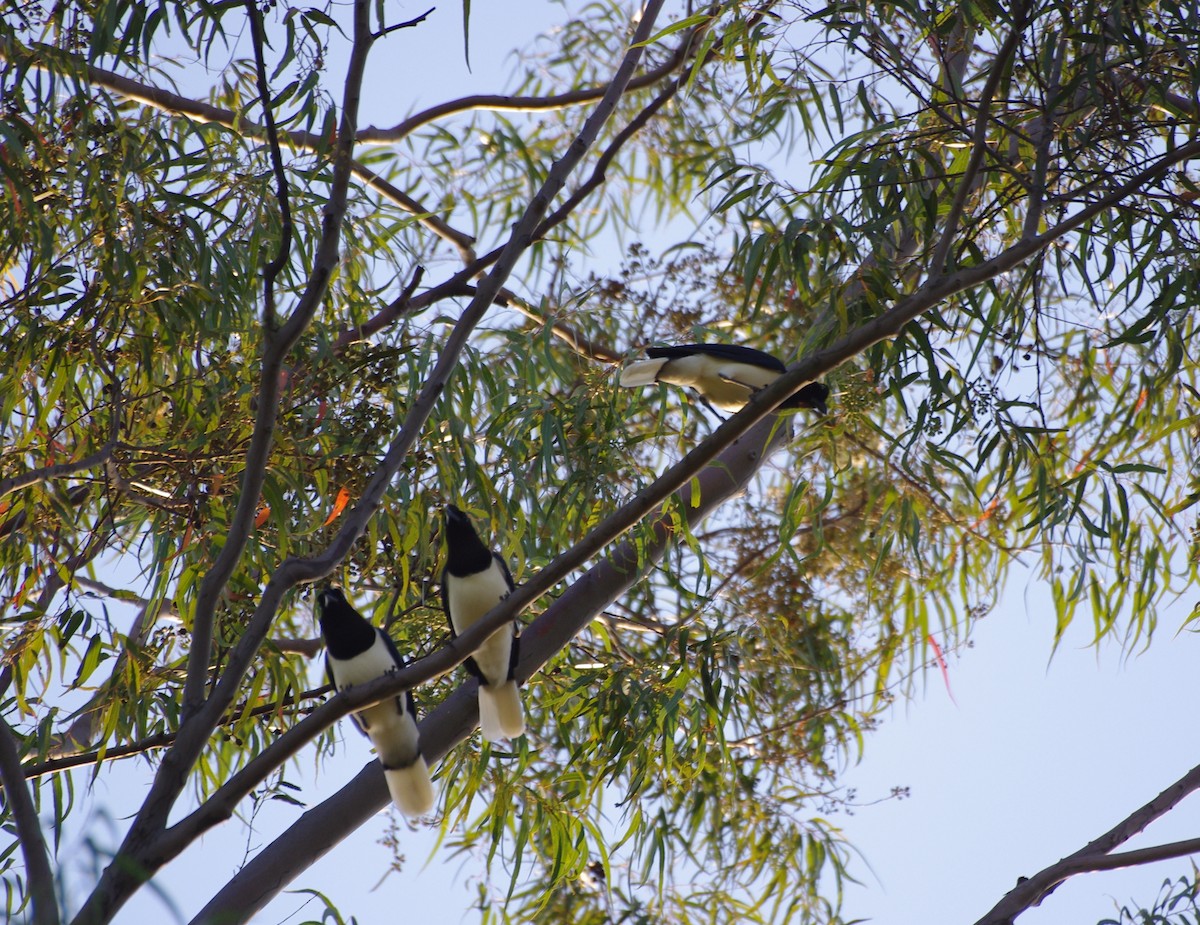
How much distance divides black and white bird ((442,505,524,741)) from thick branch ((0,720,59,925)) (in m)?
1.04

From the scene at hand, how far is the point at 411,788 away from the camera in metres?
2.54

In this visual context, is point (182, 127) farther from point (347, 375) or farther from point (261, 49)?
point (261, 49)

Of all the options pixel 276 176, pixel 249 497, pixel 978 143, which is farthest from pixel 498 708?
pixel 978 143

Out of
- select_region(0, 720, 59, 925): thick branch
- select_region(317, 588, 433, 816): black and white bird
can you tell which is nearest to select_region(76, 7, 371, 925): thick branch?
select_region(0, 720, 59, 925): thick branch

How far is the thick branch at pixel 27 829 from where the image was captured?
151 centimetres

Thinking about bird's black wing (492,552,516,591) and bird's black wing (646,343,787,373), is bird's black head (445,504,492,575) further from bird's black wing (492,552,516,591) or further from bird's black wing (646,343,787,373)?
bird's black wing (646,343,787,373)

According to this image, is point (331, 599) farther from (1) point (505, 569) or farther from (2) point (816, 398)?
(2) point (816, 398)

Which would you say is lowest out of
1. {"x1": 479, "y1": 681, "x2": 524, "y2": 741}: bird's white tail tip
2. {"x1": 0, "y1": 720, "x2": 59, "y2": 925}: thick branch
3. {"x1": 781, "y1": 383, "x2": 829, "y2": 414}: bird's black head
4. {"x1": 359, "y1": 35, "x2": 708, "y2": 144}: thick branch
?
{"x1": 0, "y1": 720, "x2": 59, "y2": 925}: thick branch

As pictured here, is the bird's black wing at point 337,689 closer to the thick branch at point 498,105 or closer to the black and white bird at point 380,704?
the black and white bird at point 380,704

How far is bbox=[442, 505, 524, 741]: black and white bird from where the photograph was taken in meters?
2.67

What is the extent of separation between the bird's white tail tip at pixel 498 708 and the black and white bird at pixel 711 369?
0.73 meters

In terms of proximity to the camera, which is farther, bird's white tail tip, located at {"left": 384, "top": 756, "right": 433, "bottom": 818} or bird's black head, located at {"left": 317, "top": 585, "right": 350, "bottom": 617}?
bird's black head, located at {"left": 317, "top": 585, "right": 350, "bottom": 617}

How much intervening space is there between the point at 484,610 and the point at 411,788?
0.45 meters

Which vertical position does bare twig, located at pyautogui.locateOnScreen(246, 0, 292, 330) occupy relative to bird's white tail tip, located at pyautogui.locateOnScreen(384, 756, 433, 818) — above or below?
above
